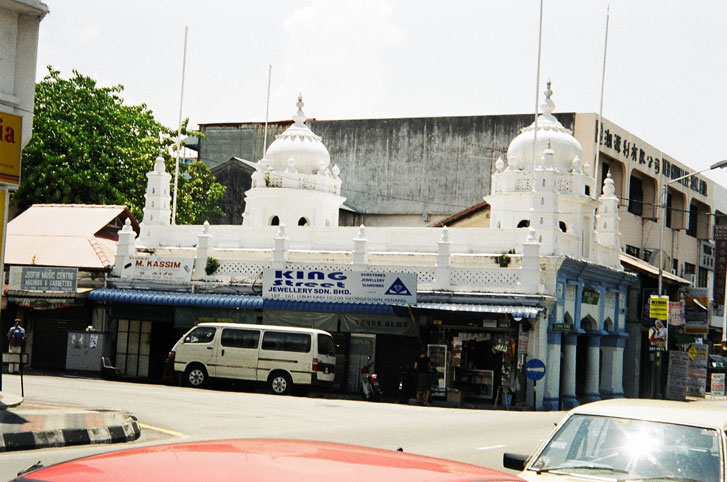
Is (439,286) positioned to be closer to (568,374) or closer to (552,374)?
(552,374)

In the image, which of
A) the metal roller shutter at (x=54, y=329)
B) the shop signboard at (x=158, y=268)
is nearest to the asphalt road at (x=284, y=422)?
the shop signboard at (x=158, y=268)

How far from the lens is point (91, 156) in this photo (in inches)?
1887

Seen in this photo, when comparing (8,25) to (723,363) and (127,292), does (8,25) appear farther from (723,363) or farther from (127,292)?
(723,363)

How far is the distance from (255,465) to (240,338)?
87.1 ft

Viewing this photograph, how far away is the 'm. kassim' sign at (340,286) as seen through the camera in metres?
30.9

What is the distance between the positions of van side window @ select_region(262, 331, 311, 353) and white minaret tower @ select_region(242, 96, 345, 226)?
11445 mm

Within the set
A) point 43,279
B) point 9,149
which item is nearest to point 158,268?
point 43,279

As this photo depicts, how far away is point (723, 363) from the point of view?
5384cm

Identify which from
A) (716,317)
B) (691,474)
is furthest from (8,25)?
(716,317)

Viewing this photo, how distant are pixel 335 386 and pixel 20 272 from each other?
11692mm

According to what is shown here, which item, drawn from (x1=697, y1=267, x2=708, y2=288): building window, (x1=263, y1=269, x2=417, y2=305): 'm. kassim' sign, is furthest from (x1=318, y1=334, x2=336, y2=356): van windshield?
(x1=697, y1=267, x2=708, y2=288): building window

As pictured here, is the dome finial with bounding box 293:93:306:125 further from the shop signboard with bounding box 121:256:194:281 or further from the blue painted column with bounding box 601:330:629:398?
the blue painted column with bounding box 601:330:629:398

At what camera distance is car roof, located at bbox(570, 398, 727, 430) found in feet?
22.7

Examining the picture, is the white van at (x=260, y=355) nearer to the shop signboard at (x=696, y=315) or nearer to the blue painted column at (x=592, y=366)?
the blue painted column at (x=592, y=366)
